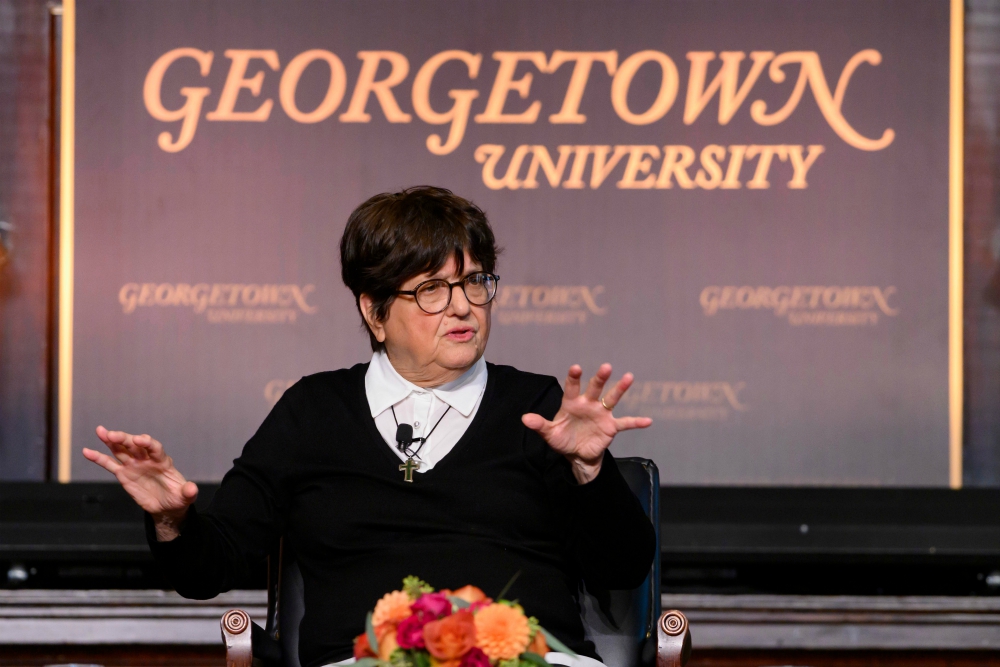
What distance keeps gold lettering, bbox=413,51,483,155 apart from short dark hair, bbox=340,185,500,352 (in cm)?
176

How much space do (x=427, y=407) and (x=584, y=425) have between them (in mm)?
401

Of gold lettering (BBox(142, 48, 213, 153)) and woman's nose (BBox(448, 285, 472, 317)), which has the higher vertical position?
gold lettering (BBox(142, 48, 213, 153))

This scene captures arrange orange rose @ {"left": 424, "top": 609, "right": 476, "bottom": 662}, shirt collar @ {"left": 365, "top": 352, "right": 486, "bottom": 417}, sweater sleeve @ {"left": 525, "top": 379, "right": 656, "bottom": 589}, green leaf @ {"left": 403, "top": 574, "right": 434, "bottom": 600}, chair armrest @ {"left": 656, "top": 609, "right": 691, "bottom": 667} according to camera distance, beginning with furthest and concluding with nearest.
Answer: shirt collar @ {"left": 365, "top": 352, "right": 486, "bottom": 417}
chair armrest @ {"left": 656, "top": 609, "right": 691, "bottom": 667}
sweater sleeve @ {"left": 525, "top": 379, "right": 656, "bottom": 589}
green leaf @ {"left": 403, "top": 574, "right": 434, "bottom": 600}
orange rose @ {"left": 424, "top": 609, "right": 476, "bottom": 662}

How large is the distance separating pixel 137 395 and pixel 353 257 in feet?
6.76

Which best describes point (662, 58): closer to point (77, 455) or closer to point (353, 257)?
point (353, 257)

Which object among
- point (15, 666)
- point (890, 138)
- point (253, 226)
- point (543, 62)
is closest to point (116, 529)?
point (15, 666)

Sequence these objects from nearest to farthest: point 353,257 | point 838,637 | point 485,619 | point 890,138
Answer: point 485,619, point 353,257, point 838,637, point 890,138

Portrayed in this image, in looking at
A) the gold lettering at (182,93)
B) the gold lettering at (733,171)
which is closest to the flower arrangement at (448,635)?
the gold lettering at (733,171)

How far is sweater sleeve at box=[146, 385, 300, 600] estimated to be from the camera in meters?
1.51

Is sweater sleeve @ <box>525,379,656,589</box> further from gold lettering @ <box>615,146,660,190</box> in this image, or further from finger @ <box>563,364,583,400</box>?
gold lettering @ <box>615,146,660,190</box>

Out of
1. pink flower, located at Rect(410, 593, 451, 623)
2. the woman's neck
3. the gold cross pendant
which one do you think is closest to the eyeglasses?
the woman's neck

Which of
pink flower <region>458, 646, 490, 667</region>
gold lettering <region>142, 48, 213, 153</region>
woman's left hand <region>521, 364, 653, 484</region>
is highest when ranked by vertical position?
gold lettering <region>142, 48, 213, 153</region>

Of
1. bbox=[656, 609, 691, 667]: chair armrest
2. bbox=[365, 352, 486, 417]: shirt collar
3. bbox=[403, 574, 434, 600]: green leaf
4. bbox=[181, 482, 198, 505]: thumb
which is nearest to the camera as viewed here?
bbox=[403, 574, 434, 600]: green leaf

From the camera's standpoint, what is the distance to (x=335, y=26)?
348 cm
